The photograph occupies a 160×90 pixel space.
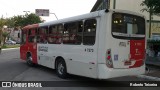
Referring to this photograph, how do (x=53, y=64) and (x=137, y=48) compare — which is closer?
(x=137, y=48)

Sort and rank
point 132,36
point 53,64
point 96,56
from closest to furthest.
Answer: point 96,56, point 132,36, point 53,64

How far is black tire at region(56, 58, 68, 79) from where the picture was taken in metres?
12.2

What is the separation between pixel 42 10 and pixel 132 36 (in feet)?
135

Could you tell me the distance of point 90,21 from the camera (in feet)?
34.1

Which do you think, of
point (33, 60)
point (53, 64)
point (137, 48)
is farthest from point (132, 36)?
point (33, 60)

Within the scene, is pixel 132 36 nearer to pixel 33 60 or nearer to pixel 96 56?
pixel 96 56

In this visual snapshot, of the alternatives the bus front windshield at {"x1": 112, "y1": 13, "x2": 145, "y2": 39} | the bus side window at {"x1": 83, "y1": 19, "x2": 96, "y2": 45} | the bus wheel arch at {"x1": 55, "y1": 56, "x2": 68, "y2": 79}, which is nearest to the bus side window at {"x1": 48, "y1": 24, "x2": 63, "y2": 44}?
the bus wheel arch at {"x1": 55, "y1": 56, "x2": 68, "y2": 79}

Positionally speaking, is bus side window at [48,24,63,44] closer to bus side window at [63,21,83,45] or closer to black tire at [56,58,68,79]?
bus side window at [63,21,83,45]

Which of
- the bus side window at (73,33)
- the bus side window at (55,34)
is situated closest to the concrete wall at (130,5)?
the bus side window at (55,34)

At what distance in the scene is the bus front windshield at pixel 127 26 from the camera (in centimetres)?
994

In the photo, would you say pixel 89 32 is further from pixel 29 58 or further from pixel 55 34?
pixel 29 58

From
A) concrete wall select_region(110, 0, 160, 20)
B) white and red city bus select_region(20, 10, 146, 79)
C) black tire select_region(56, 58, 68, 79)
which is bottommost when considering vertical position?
black tire select_region(56, 58, 68, 79)

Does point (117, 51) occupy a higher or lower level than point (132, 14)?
lower

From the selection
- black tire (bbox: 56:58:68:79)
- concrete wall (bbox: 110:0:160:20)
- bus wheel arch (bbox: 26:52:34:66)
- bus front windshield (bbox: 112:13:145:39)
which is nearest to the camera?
bus front windshield (bbox: 112:13:145:39)
